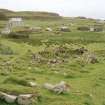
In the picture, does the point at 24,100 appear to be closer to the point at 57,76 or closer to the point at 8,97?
the point at 8,97

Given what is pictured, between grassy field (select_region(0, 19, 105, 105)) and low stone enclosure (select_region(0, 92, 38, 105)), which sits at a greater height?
low stone enclosure (select_region(0, 92, 38, 105))

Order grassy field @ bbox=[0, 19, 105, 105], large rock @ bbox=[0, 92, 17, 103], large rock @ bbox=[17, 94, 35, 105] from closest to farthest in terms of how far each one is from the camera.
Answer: large rock @ bbox=[17, 94, 35, 105] → large rock @ bbox=[0, 92, 17, 103] → grassy field @ bbox=[0, 19, 105, 105]

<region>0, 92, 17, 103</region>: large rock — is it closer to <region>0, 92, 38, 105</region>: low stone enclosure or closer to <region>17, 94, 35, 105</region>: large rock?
<region>0, 92, 38, 105</region>: low stone enclosure

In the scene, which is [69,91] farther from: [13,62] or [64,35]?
[64,35]

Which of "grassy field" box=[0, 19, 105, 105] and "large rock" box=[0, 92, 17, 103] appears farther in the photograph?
"grassy field" box=[0, 19, 105, 105]

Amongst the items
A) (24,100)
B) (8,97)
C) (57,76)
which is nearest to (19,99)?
(24,100)

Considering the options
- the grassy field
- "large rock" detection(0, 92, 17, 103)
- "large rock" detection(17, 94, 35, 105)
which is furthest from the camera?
the grassy field

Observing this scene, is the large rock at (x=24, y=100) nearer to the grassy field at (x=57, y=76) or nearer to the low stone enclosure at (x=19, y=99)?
the low stone enclosure at (x=19, y=99)

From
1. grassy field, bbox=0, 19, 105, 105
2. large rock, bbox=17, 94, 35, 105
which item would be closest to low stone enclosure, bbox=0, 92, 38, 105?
large rock, bbox=17, 94, 35, 105

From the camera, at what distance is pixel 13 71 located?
2817 cm

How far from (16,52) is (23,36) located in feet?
60.9

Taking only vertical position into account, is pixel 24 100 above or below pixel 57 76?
above

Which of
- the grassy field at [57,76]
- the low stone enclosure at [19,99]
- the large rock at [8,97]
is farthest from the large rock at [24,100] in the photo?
the grassy field at [57,76]

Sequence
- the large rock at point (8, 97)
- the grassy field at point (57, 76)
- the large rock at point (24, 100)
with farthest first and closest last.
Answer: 1. the grassy field at point (57, 76)
2. the large rock at point (8, 97)
3. the large rock at point (24, 100)
